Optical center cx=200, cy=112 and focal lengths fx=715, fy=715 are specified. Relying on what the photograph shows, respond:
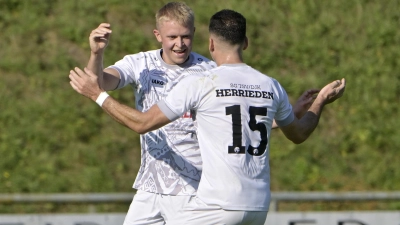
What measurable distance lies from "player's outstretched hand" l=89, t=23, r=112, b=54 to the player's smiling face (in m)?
0.42

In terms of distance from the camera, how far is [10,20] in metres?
12.5

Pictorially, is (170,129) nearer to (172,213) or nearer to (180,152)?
(180,152)

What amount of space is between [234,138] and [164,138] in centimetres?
99

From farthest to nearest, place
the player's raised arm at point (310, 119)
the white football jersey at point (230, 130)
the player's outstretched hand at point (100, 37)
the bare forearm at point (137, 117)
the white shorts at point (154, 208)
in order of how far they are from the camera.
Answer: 1. the white shorts at point (154, 208)
2. the player's raised arm at point (310, 119)
3. the player's outstretched hand at point (100, 37)
4. the bare forearm at point (137, 117)
5. the white football jersey at point (230, 130)

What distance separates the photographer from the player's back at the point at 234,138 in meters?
4.16

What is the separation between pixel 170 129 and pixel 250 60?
7.29 m

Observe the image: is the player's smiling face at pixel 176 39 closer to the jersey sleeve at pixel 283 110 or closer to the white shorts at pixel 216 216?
the jersey sleeve at pixel 283 110

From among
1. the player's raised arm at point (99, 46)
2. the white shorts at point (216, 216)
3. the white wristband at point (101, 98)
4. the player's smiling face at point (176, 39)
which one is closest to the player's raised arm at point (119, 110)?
the white wristband at point (101, 98)

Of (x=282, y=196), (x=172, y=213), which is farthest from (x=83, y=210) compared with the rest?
(x=172, y=213)

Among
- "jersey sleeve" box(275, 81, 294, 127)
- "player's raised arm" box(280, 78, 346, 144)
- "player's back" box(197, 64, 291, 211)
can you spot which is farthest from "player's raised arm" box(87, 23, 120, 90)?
"player's raised arm" box(280, 78, 346, 144)

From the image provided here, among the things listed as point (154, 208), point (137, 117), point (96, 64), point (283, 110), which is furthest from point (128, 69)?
point (283, 110)

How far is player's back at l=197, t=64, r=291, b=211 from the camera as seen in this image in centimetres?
416

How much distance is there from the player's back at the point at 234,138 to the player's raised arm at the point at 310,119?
0.57 meters

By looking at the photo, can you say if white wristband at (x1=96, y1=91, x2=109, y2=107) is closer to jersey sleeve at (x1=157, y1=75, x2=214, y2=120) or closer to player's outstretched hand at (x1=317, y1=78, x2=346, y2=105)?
jersey sleeve at (x1=157, y1=75, x2=214, y2=120)
